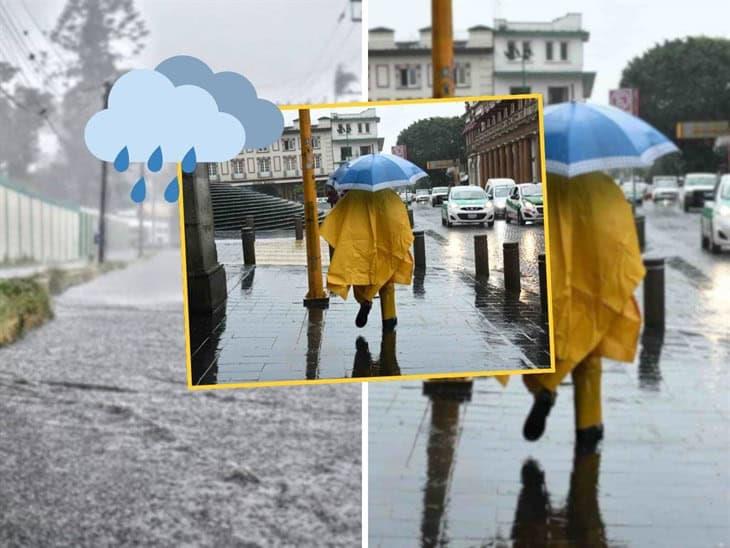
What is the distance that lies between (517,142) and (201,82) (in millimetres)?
374

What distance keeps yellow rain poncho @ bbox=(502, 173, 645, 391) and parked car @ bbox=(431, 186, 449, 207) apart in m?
0.23

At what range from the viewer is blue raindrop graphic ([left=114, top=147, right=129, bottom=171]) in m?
1.19

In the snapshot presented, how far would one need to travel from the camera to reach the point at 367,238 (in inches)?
50.1

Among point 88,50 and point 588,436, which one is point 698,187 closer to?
point 588,436

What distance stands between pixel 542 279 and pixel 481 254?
0.19m

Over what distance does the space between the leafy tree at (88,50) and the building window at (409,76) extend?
6387 millimetres

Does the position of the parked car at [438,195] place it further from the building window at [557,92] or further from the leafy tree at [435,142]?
the building window at [557,92]

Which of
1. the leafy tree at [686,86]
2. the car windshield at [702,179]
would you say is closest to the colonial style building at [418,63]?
the leafy tree at [686,86]

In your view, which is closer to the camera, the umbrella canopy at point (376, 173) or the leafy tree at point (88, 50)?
the umbrella canopy at point (376, 173)

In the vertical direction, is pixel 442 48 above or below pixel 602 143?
above

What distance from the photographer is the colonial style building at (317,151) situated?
4.18ft

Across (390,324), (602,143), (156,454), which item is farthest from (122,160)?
(156,454)

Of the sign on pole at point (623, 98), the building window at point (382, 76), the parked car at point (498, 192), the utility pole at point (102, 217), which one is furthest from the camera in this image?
the utility pole at point (102, 217)

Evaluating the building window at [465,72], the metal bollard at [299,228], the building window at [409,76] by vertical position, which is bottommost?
the metal bollard at [299,228]
